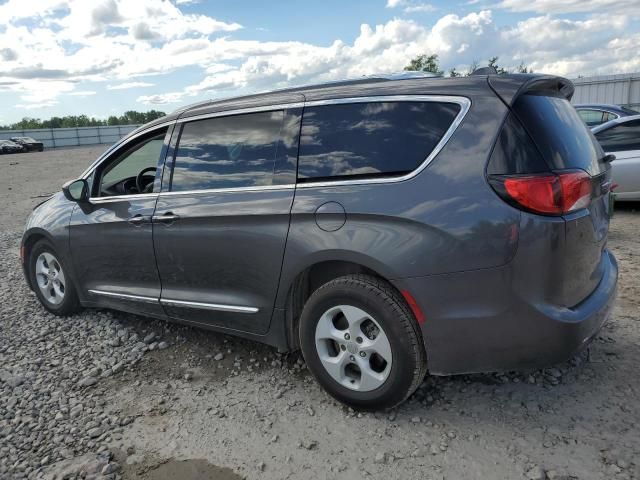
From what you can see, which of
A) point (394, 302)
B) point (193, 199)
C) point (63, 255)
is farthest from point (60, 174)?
point (394, 302)

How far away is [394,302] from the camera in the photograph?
8.96ft

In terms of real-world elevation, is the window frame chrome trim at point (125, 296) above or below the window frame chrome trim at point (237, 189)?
below

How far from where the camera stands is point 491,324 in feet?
8.41

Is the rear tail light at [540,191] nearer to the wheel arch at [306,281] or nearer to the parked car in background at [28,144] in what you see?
the wheel arch at [306,281]

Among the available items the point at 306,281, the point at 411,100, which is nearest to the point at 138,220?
the point at 306,281

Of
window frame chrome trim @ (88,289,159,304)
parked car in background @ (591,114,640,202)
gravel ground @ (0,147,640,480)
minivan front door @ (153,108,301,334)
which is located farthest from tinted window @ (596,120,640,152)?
window frame chrome trim @ (88,289,159,304)

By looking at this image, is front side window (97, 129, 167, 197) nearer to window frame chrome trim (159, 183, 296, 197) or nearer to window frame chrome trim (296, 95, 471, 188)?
window frame chrome trim (159, 183, 296, 197)

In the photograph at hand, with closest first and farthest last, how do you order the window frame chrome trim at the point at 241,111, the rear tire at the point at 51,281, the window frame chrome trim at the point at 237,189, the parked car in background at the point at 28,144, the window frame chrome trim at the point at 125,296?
1. the window frame chrome trim at the point at 237,189
2. the window frame chrome trim at the point at 241,111
3. the window frame chrome trim at the point at 125,296
4. the rear tire at the point at 51,281
5. the parked car in background at the point at 28,144

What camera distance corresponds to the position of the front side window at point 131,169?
412cm

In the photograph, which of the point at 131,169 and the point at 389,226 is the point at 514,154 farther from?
the point at 131,169

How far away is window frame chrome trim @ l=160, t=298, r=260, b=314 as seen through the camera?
3357 mm

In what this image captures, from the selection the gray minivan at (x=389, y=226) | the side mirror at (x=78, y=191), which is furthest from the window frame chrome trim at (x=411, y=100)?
Answer: the side mirror at (x=78, y=191)

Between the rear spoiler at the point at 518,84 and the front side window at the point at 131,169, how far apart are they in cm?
247

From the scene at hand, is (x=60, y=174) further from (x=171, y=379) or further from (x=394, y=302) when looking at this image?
(x=394, y=302)
